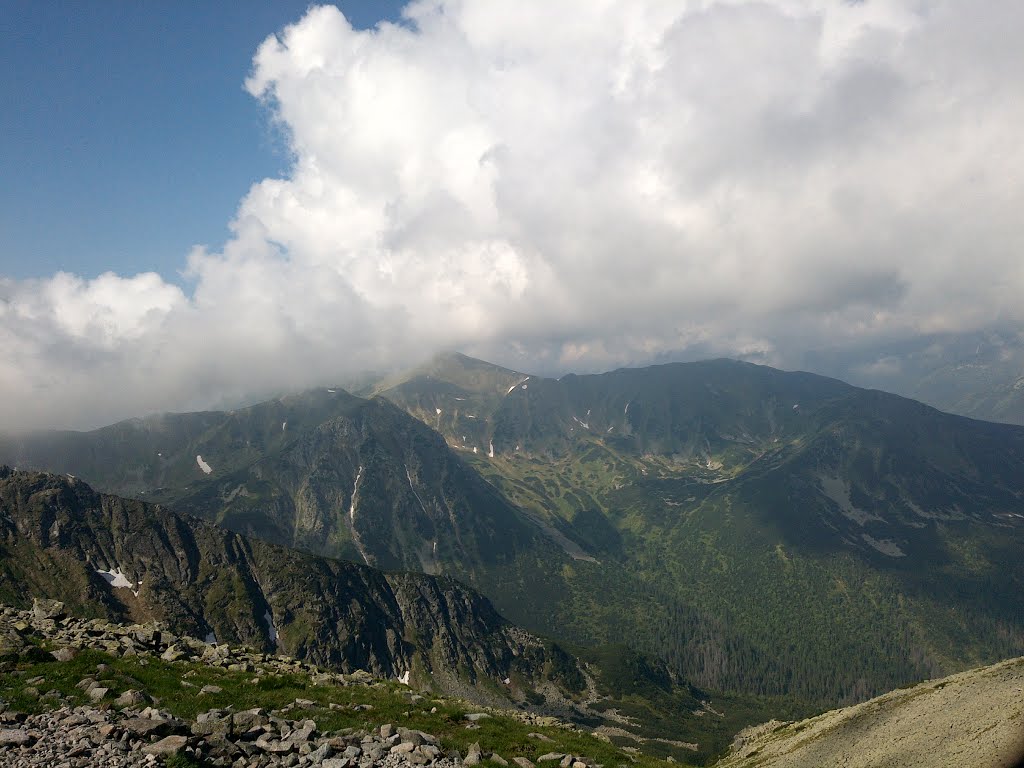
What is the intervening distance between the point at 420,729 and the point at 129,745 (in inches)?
717

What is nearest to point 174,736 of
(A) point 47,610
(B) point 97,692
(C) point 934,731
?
(B) point 97,692

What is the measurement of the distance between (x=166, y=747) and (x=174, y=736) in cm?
83

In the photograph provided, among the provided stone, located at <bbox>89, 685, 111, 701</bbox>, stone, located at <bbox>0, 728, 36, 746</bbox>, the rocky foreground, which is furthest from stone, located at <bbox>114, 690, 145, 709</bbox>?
stone, located at <bbox>0, 728, 36, 746</bbox>

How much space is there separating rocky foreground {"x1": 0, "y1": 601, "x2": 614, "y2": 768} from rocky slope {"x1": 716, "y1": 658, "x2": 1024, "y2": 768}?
2529 cm

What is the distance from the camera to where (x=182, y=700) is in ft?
112

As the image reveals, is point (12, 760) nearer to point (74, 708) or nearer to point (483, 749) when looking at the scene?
point (74, 708)

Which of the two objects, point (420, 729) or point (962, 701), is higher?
point (420, 729)

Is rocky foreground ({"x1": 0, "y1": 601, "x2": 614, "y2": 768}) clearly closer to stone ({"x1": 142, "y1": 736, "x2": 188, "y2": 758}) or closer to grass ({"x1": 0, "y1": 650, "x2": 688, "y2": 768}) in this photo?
stone ({"x1": 142, "y1": 736, "x2": 188, "y2": 758})

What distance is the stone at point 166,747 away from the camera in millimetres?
24188

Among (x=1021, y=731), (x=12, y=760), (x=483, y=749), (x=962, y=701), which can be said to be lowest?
(x=962, y=701)

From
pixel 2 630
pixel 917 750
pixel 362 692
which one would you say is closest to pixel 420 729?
pixel 362 692

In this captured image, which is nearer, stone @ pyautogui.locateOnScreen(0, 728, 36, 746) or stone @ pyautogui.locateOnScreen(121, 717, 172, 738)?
stone @ pyautogui.locateOnScreen(0, 728, 36, 746)

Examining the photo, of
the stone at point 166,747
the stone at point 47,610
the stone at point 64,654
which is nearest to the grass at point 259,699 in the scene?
the stone at point 64,654

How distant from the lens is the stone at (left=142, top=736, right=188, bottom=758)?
24.2m
